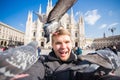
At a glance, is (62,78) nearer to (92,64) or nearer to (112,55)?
(92,64)

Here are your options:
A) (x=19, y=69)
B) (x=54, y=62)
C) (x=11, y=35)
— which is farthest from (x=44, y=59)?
(x=11, y=35)

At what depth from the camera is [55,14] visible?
1.18 meters

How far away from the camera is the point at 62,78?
3.83 ft

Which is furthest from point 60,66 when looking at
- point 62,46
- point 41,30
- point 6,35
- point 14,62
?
point 6,35

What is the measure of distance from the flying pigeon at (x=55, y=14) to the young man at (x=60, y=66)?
129mm

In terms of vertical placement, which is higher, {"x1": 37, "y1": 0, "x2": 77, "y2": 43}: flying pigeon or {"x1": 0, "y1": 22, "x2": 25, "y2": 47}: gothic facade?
{"x1": 0, "y1": 22, "x2": 25, "y2": 47}: gothic facade

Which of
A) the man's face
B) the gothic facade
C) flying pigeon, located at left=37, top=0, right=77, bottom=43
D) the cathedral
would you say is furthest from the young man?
the gothic facade

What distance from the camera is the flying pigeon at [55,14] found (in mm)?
1121

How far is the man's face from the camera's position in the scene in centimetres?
135

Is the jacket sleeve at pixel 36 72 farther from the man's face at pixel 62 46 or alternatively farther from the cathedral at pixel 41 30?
the cathedral at pixel 41 30

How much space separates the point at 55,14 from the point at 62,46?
14.5 inches

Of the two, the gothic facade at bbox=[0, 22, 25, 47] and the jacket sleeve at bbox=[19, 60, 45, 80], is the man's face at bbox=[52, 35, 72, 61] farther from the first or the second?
the gothic facade at bbox=[0, 22, 25, 47]

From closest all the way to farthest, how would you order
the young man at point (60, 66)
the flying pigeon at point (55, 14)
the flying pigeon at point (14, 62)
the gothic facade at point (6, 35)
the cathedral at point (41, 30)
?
the flying pigeon at point (14, 62) < the young man at point (60, 66) < the flying pigeon at point (55, 14) < the cathedral at point (41, 30) < the gothic facade at point (6, 35)

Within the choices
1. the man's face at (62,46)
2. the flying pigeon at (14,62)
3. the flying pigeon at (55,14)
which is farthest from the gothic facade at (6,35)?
the flying pigeon at (14,62)
